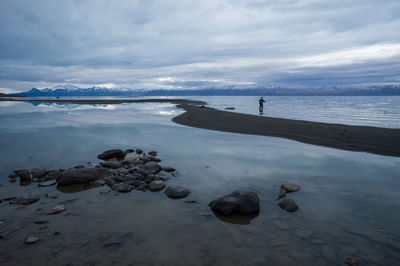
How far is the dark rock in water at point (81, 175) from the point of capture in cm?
991

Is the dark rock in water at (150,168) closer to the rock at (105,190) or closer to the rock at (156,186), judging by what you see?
the rock at (156,186)

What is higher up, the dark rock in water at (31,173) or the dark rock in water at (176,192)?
the dark rock in water at (31,173)

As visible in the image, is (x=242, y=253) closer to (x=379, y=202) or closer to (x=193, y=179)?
(x=193, y=179)

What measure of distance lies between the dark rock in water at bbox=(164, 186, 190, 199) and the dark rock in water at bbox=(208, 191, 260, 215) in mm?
1371

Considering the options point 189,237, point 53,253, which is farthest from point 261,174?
point 53,253

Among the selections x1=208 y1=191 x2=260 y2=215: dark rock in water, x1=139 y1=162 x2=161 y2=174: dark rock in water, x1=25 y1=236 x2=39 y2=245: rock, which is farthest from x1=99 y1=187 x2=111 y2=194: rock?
x1=208 y1=191 x2=260 y2=215: dark rock in water

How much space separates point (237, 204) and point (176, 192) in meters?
2.50

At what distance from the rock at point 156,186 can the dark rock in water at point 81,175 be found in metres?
2.44

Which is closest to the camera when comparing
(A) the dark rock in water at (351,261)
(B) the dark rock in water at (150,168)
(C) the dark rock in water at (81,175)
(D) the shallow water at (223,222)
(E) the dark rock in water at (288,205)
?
(A) the dark rock in water at (351,261)

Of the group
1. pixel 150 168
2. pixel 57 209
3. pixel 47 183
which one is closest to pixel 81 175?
pixel 47 183

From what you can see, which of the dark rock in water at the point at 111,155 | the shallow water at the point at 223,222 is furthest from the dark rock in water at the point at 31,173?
the dark rock in water at the point at 111,155

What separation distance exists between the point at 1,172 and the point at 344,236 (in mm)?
14474

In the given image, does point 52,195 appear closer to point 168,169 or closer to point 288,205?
point 168,169

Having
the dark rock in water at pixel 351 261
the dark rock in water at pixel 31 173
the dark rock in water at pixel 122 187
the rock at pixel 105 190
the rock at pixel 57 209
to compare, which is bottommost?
the dark rock in water at pixel 351 261
